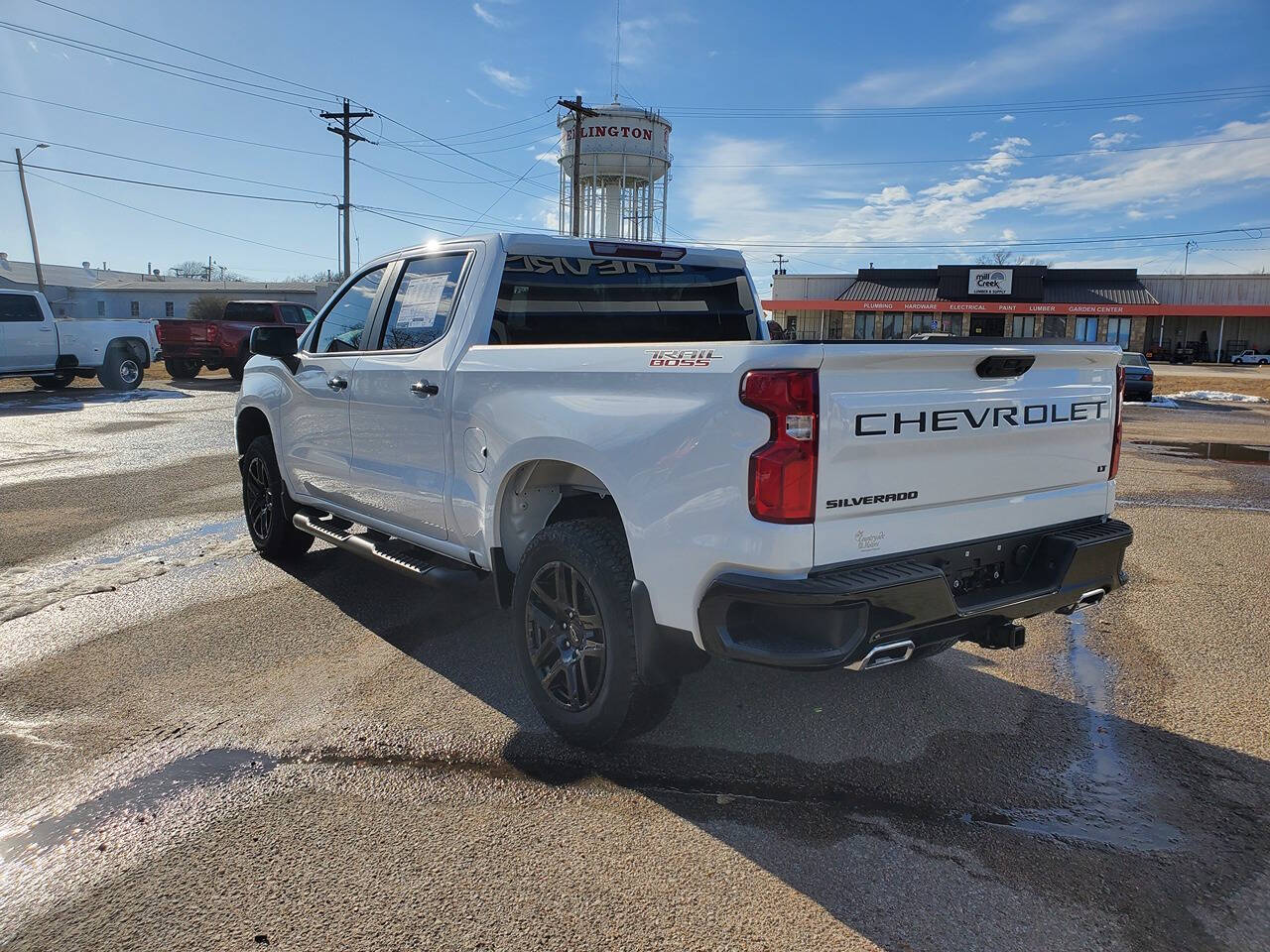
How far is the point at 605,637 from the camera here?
3.28m

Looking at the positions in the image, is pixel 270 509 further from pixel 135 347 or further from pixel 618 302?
pixel 135 347

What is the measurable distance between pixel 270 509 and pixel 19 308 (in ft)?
56.3

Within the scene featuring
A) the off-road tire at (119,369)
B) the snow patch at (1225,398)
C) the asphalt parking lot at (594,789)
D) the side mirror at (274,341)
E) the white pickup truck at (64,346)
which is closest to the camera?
the asphalt parking lot at (594,789)

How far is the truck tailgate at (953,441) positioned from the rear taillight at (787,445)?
0.14 ft

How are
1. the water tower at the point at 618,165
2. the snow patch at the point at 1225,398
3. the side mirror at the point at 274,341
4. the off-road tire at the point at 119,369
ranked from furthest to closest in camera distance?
the water tower at the point at 618,165 → the snow patch at the point at 1225,398 → the off-road tire at the point at 119,369 → the side mirror at the point at 274,341

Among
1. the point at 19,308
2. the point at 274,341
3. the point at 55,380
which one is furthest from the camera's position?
the point at 55,380

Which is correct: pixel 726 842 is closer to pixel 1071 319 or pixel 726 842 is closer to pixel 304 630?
pixel 304 630

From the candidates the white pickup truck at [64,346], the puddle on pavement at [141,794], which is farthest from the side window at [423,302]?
the white pickup truck at [64,346]

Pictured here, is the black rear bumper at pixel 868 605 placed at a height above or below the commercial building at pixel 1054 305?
below

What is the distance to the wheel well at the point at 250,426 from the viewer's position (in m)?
6.54

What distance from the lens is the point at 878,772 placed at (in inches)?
133

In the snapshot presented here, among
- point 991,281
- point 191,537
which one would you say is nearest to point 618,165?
point 991,281

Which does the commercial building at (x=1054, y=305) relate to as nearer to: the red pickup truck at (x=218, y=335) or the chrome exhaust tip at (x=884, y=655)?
the red pickup truck at (x=218, y=335)

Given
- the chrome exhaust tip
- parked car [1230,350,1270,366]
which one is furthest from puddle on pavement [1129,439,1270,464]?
parked car [1230,350,1270,366]
